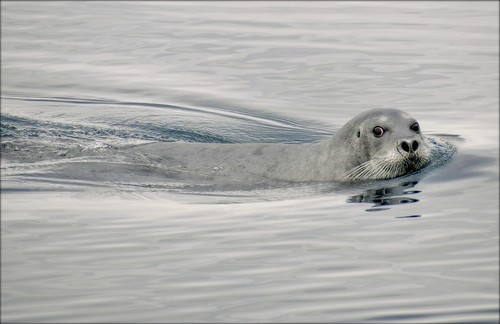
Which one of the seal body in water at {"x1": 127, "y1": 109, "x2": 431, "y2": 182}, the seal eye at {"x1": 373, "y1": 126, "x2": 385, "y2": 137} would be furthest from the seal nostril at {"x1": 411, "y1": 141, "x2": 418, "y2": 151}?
the seal eye at {"x1": 373, "y1": 126, "x2": 385, "y2": 137}

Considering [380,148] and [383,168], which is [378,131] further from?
[383,168]

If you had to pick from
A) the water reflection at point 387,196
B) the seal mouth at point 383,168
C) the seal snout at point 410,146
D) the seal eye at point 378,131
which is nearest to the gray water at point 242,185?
the water reflection at point 387,196

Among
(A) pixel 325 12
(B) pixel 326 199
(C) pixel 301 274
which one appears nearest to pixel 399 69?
(A) pixel 325 12

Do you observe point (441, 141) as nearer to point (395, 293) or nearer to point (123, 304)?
point (395, 293)

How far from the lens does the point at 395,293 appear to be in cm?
793

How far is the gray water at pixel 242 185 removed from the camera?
7922 mm

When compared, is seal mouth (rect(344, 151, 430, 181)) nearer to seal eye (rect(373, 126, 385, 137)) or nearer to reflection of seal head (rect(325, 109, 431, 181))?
reflection of seal head (rect(325, 109, 431, 181))

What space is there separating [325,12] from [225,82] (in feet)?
21.6

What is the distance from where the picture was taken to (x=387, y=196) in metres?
10.9

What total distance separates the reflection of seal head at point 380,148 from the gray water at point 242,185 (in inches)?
7.0

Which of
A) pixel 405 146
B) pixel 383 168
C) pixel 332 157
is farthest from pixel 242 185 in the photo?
pixel 405 146

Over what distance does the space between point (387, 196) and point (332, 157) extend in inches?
41.3

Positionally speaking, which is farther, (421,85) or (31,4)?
(31,4)

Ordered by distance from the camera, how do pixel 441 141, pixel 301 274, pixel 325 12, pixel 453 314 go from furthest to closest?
pixel 325 12, pixel 441 141, pixel 301 274, pixel 453 314
